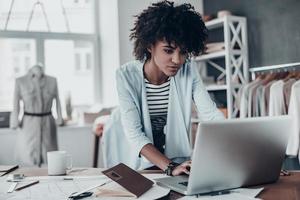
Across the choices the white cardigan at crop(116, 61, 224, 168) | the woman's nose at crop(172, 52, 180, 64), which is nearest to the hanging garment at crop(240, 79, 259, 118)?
the white cardigan at crop(116, 61, 224, 168)

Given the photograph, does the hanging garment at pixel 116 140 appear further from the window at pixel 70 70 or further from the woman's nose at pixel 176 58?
the window at pixel 70 70

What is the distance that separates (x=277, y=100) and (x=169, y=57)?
1.47 m

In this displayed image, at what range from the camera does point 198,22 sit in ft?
5.32

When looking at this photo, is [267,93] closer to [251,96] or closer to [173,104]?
[251,96]

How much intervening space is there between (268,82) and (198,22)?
4.96 ft

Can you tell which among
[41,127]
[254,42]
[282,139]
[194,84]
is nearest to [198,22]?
[194,84]

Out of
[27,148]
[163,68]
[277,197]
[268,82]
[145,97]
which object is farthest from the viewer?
[27,148]

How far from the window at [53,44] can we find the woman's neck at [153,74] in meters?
2.70

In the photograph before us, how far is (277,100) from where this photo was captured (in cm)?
268

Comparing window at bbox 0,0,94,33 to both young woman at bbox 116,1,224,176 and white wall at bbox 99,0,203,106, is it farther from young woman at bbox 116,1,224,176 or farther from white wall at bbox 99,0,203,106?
young woman at bbox 116,1,224,176

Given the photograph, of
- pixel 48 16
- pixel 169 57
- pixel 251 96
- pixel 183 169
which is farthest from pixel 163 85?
pixel 48 16

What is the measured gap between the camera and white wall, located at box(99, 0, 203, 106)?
14.0 ft

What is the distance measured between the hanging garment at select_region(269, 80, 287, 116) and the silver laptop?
1.59 meters

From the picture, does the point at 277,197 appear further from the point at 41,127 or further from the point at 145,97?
the point at 41,127
